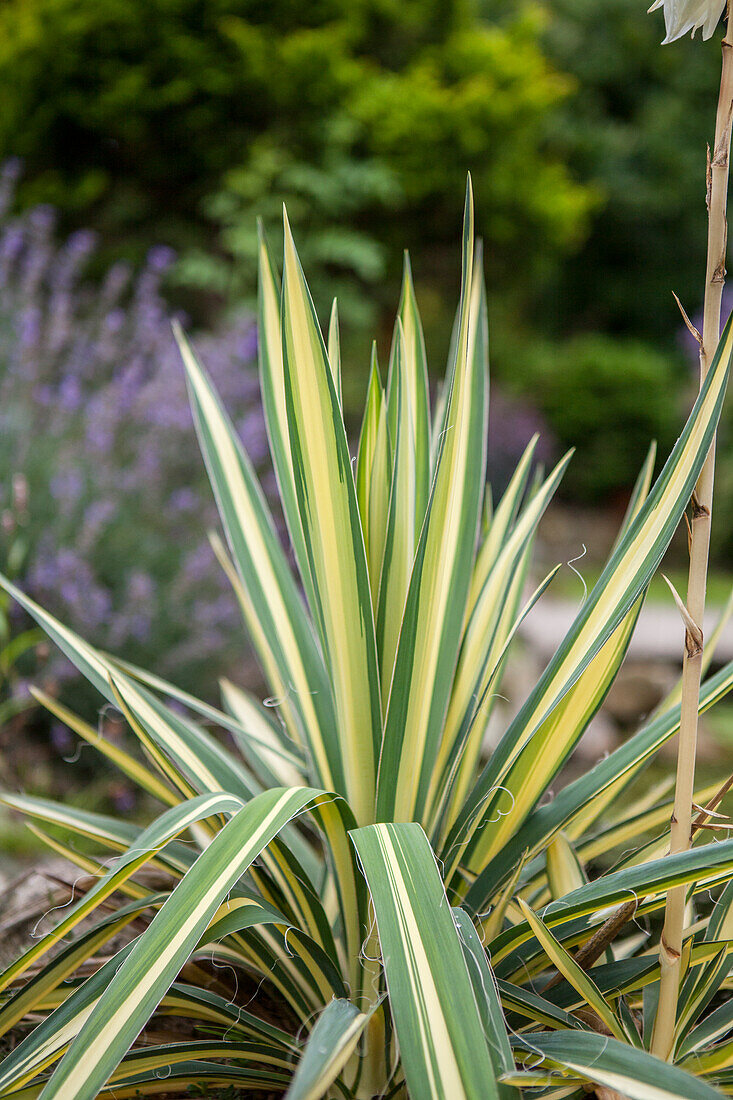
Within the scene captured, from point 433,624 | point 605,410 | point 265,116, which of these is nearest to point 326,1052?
point 433,624

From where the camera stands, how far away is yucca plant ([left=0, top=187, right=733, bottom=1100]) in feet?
1.88

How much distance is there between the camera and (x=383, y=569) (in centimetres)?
86

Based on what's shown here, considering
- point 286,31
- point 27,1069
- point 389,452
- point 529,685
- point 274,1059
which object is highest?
point 286,31

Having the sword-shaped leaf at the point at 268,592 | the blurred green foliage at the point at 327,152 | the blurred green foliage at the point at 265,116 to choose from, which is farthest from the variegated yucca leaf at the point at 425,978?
the blurred green foliage at the point at 265,116

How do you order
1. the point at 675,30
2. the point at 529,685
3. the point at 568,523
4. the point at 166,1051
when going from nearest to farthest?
the point at 675,30 < the point at 166,1051 < the point at 529,685 < the point at 568,523

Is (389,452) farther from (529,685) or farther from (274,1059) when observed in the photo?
(529,685)

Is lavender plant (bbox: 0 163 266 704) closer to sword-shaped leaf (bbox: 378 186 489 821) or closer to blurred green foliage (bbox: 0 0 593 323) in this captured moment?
sword-shaped leaf (bbox: 378 186 489 821)

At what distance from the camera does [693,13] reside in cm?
63

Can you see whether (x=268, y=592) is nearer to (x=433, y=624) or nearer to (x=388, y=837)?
(x=433, y=624)

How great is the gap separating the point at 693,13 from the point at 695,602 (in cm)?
44

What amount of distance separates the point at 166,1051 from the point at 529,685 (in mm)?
2790

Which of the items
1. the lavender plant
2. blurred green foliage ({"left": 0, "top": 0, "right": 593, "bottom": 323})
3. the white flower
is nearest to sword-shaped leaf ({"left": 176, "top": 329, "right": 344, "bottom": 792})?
the white flower

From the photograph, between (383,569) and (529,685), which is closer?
(383,569)

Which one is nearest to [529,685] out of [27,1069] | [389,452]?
[389,452]
